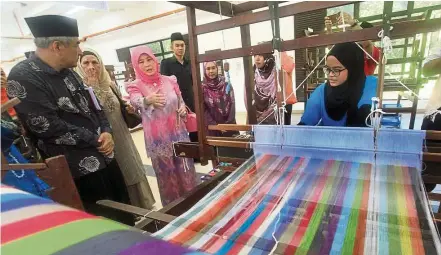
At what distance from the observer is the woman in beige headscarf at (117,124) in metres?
1.73

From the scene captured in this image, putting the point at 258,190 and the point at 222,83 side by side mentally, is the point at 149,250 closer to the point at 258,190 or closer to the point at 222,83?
the point at 258,190

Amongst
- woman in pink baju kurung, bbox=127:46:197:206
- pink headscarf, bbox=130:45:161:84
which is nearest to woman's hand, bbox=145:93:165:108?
woman in pink baju kurung, bbox=127:46:197:206

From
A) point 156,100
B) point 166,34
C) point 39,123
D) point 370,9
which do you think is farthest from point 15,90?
point 166,34

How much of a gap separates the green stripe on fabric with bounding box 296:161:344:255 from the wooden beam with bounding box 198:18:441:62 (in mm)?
463

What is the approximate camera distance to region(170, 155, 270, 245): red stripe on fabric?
732 mm

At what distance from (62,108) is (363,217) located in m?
1.31

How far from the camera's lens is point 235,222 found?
0.80 meters

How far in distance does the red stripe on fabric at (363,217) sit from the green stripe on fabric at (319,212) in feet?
0.31

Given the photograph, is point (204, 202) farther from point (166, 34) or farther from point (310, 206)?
point (166, 34)

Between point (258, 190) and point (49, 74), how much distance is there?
1094 millimetres

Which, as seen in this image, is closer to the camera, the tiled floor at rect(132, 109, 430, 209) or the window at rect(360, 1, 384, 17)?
the tiled floor at rect(132, 109, 430, 209)

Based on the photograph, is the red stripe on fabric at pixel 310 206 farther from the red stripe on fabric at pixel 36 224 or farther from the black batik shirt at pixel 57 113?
the black batik shirt at pixel 57 113

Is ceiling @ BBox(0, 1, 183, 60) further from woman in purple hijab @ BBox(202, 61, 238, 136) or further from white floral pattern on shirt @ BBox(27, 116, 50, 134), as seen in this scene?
white floral pattern on shirt @ BBox(27, 116, 50, 134)

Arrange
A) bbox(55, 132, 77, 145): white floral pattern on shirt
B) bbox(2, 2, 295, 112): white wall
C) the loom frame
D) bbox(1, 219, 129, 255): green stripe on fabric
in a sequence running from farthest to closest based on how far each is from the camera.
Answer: bbox(2, 2, 295, 112): white wall < bbox(55, 132, 77, 145): white floral pattern on shirt < the loom frame < bbox(1, 219, 129, 255): green stripe on fabric
